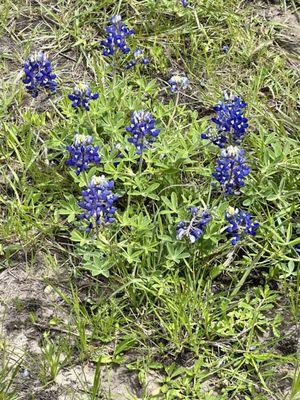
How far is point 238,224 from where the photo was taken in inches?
108

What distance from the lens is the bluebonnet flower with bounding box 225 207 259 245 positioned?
2703 mm

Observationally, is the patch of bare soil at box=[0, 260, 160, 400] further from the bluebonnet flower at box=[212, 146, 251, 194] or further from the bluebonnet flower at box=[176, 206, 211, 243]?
the bluebonnet flower at box=[212, 146, 251, 194]

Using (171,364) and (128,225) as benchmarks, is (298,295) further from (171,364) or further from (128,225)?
(128,225)

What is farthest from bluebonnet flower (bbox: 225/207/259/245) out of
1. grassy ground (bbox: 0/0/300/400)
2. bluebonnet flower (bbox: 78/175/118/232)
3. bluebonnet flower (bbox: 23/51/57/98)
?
bluebonnet flower (bbox: 23/51/57/98)

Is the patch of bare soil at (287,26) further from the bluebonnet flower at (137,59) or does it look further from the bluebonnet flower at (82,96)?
the bluebonnet flower at (82,96)

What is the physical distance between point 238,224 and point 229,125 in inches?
17.6

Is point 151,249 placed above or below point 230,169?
below

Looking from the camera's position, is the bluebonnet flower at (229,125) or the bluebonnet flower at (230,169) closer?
the bluebonnet flower at (230,169)

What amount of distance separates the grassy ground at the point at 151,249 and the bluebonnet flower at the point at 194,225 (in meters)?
0.07

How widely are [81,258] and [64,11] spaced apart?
5.91 feet

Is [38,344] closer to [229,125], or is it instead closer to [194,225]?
[194,225]

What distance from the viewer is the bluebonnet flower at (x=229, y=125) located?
113 inches

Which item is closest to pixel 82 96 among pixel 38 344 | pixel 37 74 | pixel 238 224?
pixel 37 74

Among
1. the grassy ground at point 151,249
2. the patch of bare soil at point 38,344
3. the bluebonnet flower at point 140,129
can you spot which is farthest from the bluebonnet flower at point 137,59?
the patch of bare soil at point 38,344
